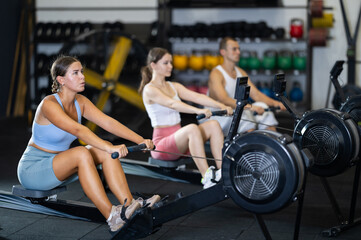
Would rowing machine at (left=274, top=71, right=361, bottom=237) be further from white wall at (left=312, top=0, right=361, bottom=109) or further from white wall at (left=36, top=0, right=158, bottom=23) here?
white wall at (left=36, top=0, right=158, bottom=23)

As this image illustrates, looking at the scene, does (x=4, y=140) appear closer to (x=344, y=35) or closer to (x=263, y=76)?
(x=263, y=76)

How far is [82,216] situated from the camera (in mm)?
3105

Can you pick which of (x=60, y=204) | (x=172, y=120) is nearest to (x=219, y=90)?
(x=172, y=120)

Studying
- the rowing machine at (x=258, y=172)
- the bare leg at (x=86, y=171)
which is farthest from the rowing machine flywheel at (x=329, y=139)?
the bare leg at (x=86, y=171)

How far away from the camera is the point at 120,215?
2.87 metres

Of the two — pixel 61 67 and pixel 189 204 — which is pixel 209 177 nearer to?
pixel 189 204

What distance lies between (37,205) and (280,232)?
52.7 inches

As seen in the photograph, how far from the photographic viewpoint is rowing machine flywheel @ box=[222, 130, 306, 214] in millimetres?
2508

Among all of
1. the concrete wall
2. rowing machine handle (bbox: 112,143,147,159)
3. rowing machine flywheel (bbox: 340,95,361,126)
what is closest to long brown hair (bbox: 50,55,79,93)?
rowing machine handle (bbox: 112,143,147,159)

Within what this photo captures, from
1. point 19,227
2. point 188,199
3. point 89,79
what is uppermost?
point 89,79

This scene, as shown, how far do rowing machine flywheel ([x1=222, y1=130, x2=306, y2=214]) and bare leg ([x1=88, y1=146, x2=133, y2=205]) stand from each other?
1.91 feet

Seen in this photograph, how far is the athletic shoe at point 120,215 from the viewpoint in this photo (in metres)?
2.85

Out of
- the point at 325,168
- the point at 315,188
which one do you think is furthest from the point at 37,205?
the point at 315,188

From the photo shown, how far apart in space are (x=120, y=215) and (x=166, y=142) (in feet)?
3.48
